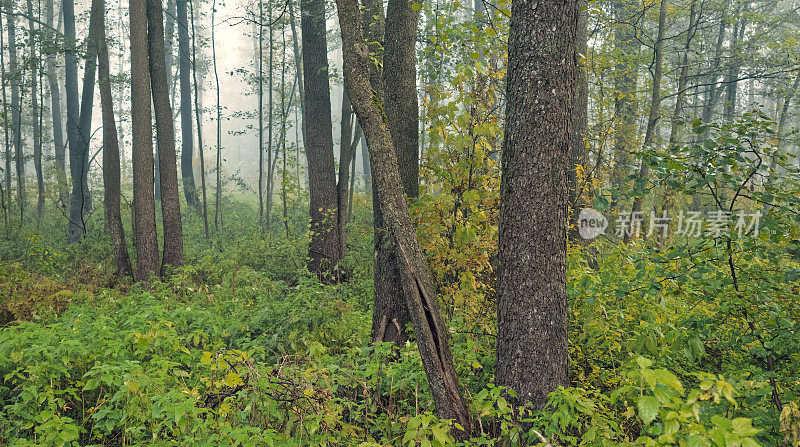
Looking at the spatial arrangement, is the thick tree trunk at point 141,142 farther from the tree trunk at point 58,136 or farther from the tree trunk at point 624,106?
the tree trunk at point 58,136

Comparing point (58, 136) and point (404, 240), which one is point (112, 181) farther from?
point (58, 136)

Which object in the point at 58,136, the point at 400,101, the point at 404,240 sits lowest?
the point at 404,240

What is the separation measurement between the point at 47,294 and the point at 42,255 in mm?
3636

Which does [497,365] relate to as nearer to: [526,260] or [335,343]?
[526,260]

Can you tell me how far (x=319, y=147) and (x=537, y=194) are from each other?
678 cm

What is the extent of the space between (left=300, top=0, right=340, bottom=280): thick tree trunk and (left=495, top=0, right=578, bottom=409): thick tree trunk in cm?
603

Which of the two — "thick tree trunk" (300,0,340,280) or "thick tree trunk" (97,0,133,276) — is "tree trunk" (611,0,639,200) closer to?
"thick tree trunk" (300,0,340,280)

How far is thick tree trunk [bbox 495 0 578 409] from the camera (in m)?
3.41

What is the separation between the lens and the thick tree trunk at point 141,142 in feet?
27.7

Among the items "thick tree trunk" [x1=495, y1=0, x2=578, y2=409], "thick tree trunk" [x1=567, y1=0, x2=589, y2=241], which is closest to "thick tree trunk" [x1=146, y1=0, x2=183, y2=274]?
"thick tree trunk" [x1=567, y1=0, x2=589, y2=241]

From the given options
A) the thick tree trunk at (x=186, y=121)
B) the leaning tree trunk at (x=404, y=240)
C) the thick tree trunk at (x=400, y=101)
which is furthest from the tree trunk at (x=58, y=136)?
the leaning tree trunk at (x=404, y=240)

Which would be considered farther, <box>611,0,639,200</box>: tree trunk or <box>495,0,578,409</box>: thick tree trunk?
<box>611,0,639,200</box>: tree trunk

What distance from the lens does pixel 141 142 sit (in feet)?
27.8

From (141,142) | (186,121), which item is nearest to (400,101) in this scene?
(141,142)
